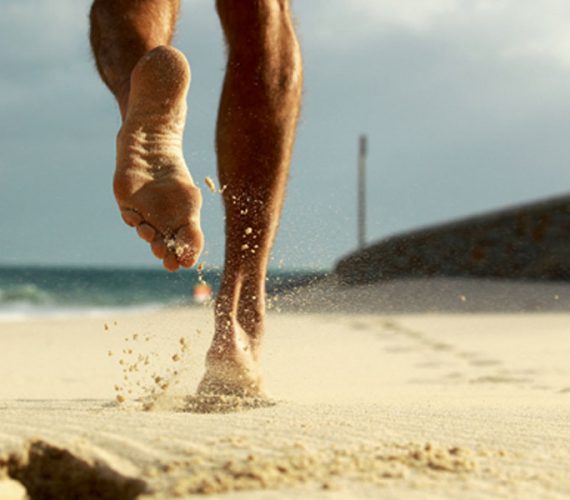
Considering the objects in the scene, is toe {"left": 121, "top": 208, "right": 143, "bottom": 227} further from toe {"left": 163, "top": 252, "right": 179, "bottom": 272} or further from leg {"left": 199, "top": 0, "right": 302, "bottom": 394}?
leg {"left": 199, "top": 0, "right": 302, "bottom": 394}

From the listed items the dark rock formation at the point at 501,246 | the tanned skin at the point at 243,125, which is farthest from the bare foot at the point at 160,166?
the dark rock formation at the point at 501,246

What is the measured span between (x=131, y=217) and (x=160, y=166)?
0.13 m

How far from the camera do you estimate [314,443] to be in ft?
4.91

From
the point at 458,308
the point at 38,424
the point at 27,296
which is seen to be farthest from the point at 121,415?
the point at 27,296

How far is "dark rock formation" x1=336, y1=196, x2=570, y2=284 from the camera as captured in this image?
902 centimetres

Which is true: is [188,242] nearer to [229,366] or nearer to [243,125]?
[229,366]

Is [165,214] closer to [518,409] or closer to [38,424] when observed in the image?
[38,424]

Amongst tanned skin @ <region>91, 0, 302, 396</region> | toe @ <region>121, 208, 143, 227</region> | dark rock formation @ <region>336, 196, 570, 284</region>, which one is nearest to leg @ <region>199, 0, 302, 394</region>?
tanned skin @ <region>91, 0, 302, 396</region>

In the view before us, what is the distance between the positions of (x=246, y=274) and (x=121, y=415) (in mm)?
728

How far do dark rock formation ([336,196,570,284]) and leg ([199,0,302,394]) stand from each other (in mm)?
6394

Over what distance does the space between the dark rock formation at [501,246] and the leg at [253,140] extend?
6.39 metres

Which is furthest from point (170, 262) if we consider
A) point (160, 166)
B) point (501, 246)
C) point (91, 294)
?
point (91, 294)

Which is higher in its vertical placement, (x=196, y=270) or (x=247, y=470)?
(x=196, y=270)

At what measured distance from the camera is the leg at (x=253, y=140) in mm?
2398
